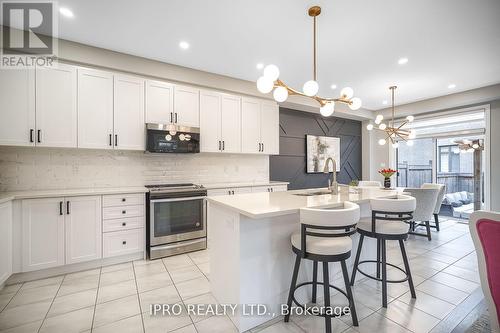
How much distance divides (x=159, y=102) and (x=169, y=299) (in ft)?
8.93

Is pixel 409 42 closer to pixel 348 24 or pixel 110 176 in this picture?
pixel 348 24

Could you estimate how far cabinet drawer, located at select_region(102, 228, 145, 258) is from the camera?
9.53ft

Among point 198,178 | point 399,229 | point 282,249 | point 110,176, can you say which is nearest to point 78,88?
point 110,176

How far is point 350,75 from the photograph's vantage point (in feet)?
13.4

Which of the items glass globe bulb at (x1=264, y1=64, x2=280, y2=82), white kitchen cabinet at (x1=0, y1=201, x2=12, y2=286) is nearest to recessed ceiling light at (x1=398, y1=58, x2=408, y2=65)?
glass globe bulb at (x1=264, y1=64, x2=280, y2=82)

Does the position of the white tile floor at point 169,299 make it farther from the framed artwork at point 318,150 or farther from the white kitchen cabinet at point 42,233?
the framed artwork at point 318,150

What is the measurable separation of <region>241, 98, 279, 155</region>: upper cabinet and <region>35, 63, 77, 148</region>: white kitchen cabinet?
8.48 ft

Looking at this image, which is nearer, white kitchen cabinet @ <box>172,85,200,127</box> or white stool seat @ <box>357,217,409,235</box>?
white stool seat @ <box>357,217,409,235</box>

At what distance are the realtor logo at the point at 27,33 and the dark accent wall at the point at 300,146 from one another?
4.09 m

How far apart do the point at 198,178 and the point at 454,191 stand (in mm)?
6651

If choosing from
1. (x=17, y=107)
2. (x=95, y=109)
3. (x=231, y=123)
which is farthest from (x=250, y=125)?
(x=17, y=107)

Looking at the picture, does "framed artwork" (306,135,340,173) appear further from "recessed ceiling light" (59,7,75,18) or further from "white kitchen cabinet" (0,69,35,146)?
"white kitchen cabinet" (0,69,35,146)

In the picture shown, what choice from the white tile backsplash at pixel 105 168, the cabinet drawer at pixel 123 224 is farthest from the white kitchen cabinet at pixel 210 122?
the cabinet drawer at pixel 123 224

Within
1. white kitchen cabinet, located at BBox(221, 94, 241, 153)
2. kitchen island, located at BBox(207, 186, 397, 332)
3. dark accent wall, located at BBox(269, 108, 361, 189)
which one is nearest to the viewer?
kitchen island, located at BBox(207, 186, 397, 332)
